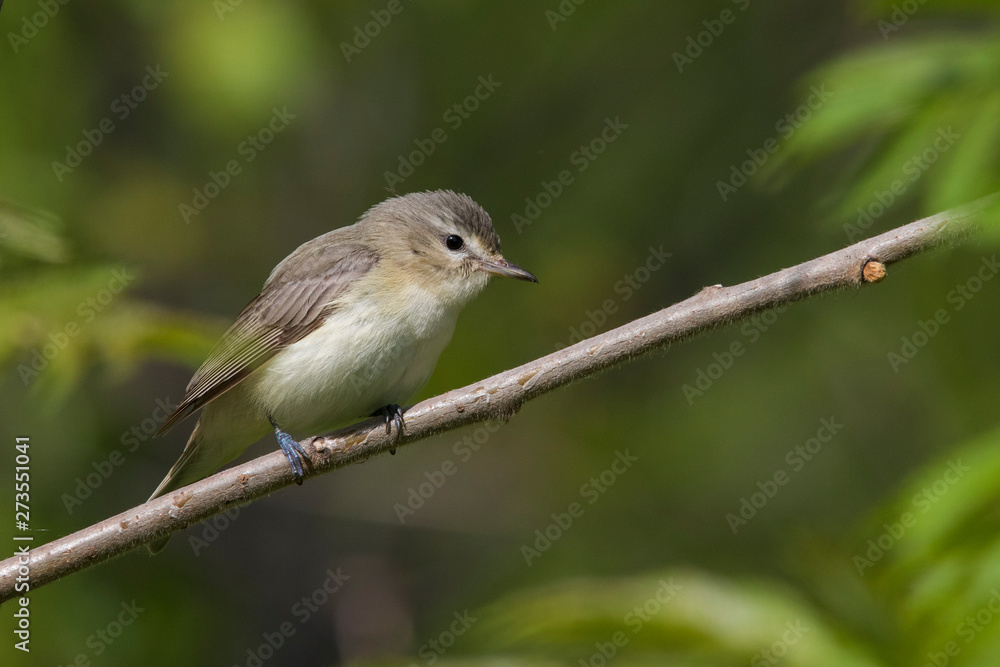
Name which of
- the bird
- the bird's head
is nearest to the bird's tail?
the bird

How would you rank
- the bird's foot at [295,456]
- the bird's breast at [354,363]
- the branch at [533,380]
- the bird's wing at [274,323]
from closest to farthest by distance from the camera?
the branch at [533,380]
the bird's foot at [295,456]
the bird's breast at [354,363]
the bird's wing at [274,323]

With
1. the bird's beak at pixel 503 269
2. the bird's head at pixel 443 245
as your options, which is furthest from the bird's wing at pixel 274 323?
the bird's beak at pixel 503 269

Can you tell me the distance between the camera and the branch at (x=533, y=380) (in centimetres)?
293

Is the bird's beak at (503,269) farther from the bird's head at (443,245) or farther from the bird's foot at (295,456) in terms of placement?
the bird's foot at (295,456)

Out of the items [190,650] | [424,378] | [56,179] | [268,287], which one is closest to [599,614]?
[424,378]

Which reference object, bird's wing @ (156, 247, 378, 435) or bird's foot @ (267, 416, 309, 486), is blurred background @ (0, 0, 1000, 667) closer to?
bird's wing @ (156, 247, 378, 435)

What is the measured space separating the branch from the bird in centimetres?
89

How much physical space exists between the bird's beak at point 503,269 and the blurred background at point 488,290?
4.00 feet

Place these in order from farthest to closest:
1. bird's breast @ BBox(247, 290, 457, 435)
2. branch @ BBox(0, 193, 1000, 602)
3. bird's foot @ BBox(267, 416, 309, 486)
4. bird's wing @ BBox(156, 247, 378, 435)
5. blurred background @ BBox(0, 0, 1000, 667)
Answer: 1. blurred background @ BBox(0, 0, 1000, 667)
2. bird's wing @ BBox(156, 247, 378, 435)
3. bird's breast @ BBox(247, 290, 457, 435)
4. bird's foot @ BBox(267, 416, 309, 486)
5. branch @ BBox(0, 193, 1000, 602)

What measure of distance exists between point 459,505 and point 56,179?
3.94 metres

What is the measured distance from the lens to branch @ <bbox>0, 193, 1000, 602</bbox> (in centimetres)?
293

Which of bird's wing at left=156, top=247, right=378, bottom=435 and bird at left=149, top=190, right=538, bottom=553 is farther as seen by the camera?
bird's wing at left=156, top=247, right=378, bottom=435

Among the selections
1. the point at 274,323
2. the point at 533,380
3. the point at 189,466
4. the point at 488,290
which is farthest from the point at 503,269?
the point at 488,290

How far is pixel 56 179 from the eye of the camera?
6336 mm
